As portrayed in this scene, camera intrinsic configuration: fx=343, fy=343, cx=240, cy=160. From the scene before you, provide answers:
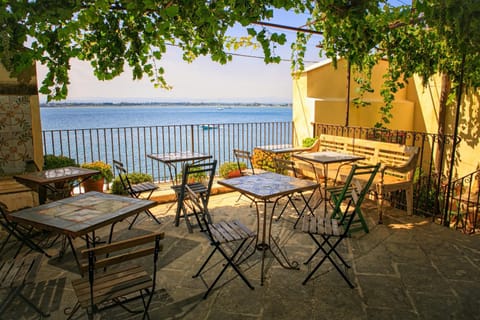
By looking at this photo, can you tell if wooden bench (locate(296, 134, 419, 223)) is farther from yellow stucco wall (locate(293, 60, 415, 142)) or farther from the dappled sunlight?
yellow stucco wall (locate(293, 60, 415, 142))

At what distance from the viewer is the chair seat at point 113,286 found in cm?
217

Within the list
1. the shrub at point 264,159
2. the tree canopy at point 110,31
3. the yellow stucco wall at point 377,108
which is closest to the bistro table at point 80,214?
the tree canopy at point 110,31

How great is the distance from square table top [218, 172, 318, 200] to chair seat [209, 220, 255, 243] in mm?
391

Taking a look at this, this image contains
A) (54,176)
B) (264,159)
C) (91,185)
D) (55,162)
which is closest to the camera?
(54,176)

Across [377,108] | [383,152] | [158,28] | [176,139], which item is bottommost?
[176,139]

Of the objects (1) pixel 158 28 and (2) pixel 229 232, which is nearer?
(2) pixel 229 232

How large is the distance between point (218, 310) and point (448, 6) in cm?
353

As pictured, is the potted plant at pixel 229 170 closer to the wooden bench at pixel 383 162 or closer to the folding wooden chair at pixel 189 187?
the wooden bench at pixel 383 162

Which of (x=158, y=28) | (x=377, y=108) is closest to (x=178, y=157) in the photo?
(x=158, y=28)

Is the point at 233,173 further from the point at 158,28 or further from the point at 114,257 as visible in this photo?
the point at 114,257

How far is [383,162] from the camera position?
225 inches

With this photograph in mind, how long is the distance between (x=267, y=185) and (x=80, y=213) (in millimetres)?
1906

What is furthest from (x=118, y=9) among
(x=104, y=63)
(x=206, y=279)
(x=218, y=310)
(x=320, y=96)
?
(x=320, y=96)

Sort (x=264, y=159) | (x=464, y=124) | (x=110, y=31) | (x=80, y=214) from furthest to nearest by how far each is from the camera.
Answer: (x=464, y=124) < (x=264, y=159) < (x=110, y=31) < (x=80, y=214)
